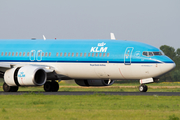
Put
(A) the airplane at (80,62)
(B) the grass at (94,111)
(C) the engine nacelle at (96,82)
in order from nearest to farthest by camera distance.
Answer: (B) the grass at (94,111)
(A) the airplane at (80,62)
(C) the engine nacelle at (96,82)

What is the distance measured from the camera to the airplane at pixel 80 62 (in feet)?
115

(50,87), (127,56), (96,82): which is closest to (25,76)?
(50,87)

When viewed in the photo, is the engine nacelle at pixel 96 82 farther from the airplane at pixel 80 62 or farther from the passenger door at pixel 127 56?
the passenger door at pixel 127 56

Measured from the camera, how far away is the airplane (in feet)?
115

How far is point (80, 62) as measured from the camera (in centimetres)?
3756

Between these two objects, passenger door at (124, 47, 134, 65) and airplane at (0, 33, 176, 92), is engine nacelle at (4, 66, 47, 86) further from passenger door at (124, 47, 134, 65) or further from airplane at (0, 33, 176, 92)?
passenger door at (124, 47, 134, 65)

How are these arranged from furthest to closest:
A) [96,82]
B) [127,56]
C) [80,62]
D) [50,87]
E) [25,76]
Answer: [50,87], [96,82], [80,62], [25,76], [127,56]

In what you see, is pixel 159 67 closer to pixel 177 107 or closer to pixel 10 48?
pixel 177 107

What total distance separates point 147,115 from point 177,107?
4.30 m

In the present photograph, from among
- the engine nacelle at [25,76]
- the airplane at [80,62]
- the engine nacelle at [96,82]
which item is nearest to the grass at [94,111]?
the airplane at [80,62]

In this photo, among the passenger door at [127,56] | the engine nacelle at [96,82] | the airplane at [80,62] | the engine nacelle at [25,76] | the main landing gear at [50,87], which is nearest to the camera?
the airplane at [80,62]

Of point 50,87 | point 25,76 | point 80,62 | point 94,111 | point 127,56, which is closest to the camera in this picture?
point 94,111

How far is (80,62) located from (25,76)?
5181 mm

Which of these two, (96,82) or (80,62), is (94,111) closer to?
(80,62)
